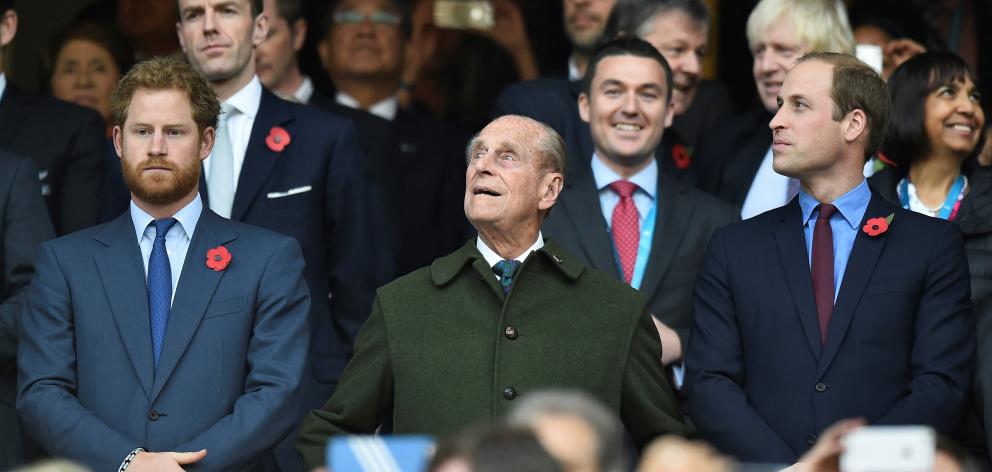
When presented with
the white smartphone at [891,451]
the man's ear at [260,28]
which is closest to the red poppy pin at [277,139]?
the man's ear at [260,28]

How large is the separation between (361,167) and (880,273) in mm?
1927

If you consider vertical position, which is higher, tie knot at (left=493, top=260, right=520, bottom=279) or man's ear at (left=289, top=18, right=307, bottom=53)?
man's ear at (left=289, top=18, right=307, bottom=53)

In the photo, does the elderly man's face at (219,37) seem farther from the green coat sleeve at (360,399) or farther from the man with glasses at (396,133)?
the green coat sleeve at (360,399)

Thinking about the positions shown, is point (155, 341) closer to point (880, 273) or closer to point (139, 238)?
Answer: point (139, 238)

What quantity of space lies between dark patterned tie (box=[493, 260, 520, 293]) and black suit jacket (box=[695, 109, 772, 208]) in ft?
5.71

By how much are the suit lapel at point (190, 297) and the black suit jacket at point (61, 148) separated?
1.30 metres

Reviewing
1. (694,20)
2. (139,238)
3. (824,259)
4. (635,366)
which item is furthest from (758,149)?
(139,238)

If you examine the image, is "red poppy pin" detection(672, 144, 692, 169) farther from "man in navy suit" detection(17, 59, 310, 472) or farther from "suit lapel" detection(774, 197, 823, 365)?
"man in navy suit" detection(17, 59, 310, 472)

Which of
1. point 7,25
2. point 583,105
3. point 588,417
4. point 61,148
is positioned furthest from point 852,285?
point 7,25

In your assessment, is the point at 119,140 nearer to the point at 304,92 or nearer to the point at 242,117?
the point at 242,117

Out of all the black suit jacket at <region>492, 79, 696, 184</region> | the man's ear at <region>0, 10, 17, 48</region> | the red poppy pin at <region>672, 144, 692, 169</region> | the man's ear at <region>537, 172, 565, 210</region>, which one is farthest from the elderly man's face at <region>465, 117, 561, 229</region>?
the man's ear at <region>0, 10, 17, 48</region>

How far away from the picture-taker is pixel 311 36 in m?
9.88

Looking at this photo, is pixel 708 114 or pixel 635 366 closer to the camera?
pixel 635 366

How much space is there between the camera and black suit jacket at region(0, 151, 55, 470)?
6.25 m
